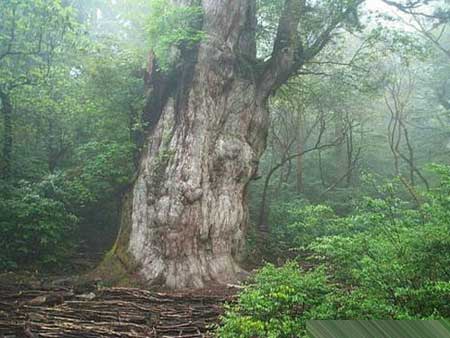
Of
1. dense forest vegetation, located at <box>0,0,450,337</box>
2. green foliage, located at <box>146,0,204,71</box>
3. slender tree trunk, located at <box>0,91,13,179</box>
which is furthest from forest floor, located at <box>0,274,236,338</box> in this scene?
green foliage, located at <box>146,0,204,71</box>

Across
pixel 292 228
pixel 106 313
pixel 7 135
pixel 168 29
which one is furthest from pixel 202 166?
pixel 7 135

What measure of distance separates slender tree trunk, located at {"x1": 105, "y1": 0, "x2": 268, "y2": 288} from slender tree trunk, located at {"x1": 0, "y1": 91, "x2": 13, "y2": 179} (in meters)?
3.06

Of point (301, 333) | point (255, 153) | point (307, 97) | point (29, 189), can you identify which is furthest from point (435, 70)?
point (301, 333)

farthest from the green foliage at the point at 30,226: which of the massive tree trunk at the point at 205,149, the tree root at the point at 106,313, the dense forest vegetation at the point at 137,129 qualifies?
the tree root at the point at 106,313

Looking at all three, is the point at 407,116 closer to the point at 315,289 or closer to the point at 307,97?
the point at 307,97

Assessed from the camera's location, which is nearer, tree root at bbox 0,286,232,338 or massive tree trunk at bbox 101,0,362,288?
tree root at bbox 0,286,232,338

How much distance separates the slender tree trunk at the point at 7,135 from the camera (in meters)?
10.3

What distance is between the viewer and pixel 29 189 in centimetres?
951

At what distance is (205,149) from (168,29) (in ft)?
7.95

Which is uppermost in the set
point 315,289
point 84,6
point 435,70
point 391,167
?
point 84,6

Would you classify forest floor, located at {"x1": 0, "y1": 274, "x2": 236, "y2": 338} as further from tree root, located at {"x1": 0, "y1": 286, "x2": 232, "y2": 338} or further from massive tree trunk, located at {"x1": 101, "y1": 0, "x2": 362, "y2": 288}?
massive tree trunk, located at {"x1": 101, "y1": 0, "x2": 362, "y2": 288}

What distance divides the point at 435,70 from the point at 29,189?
50.8 ft

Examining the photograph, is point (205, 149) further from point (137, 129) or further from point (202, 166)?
point (137, 129)

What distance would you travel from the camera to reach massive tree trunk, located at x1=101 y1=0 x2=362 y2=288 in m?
8.43
